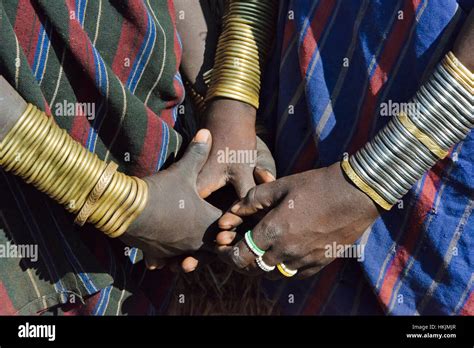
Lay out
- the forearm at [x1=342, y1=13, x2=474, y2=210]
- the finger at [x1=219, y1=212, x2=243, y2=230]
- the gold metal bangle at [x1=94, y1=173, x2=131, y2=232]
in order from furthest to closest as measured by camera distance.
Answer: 1. the finger at [x1=219, y1=212, x2=243, y2=230]
2. the gold metal bangle at [x1=94, y1=173, x2=131, y2=232]
3. the forearm at [x1=342, y1=13, x2=474, y2=210]

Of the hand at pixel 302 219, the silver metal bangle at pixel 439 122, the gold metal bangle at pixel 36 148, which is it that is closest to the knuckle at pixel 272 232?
the hand at pixel 302 219

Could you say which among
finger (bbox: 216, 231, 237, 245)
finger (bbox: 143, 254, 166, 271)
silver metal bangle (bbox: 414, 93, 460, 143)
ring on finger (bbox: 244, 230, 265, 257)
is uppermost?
silver metal bangle (bbox: 414, 93, 460, 143)

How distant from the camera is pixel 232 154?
134cm

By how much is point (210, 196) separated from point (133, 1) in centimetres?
47

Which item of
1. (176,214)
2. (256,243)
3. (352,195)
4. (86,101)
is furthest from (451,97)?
(86,101)

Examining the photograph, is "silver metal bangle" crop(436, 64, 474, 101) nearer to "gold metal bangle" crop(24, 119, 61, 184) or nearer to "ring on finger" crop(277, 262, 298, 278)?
"ring on finger" crop(277, 262, 298, 278)

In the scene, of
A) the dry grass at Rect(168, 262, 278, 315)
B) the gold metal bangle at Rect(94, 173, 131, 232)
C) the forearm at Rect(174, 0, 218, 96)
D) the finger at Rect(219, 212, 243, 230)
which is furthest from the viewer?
the dry grass at Rect(168, 262, 278, 315)

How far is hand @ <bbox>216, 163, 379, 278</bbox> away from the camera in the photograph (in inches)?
46.4

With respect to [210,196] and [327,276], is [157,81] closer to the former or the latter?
[210,196]

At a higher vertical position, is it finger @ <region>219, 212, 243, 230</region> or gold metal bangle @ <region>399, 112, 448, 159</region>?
gold metal bangle @ <region>399, 112, 448, 159</region>

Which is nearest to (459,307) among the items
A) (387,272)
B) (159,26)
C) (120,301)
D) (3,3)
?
(387,272)

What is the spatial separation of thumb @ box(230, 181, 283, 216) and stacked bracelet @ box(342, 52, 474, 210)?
153mm

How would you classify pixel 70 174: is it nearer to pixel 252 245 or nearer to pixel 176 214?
pixel 176 214

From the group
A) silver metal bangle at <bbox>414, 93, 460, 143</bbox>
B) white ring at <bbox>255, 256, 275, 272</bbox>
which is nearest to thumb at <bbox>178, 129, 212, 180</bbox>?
white ring at <bbox>255, 256, 275, 272</bbox>
